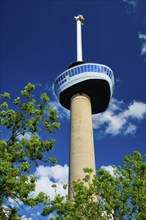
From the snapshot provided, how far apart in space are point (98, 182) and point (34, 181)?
21.1 ft

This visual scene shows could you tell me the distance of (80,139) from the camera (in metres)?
49.5

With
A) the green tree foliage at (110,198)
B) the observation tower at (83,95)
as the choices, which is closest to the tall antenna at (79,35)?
the observation tower at (83,95)

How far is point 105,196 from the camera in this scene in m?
18.6

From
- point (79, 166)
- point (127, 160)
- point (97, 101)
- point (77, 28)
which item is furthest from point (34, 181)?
point (77, 28)

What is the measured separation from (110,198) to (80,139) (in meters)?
31.1

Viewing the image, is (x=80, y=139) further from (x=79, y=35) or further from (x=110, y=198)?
(x=110, y=198)

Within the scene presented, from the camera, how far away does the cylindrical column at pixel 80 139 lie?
46.4 m

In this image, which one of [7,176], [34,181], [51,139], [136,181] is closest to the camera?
[7,176]

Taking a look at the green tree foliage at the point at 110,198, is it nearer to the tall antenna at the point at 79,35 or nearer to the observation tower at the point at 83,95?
the observation tower at the point at 83,95

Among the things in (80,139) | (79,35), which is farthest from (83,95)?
(79,35)

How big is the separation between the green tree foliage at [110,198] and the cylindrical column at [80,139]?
25.2m

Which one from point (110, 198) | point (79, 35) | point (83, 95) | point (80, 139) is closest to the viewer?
point (110, 198)

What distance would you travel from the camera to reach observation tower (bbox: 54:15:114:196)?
49406 mm

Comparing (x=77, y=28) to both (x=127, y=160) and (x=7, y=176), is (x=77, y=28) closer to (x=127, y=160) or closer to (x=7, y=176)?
(x=127, y=160)
